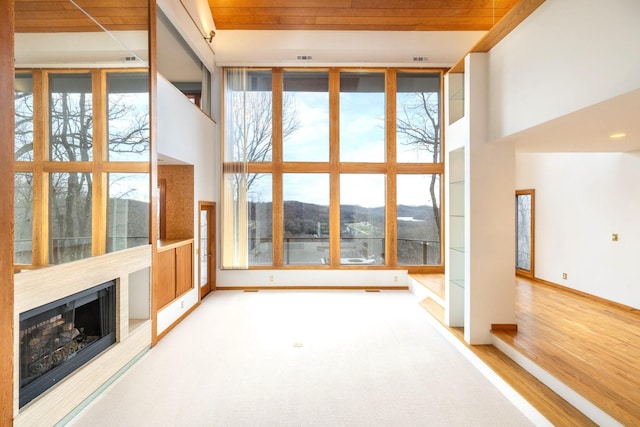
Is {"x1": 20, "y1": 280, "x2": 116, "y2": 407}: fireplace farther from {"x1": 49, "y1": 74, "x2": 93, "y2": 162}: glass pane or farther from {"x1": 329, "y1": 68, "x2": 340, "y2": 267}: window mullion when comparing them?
{"x1": 329, "y1": 68, "x2": 340, "y2": 267}: window mullion

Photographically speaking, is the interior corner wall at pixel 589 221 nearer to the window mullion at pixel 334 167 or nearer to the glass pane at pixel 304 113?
the window mullion at pixel 334 167

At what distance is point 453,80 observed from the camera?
395 centimetres

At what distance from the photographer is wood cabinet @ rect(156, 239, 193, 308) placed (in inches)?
161

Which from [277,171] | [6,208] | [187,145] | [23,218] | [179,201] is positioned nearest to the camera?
[6,208]

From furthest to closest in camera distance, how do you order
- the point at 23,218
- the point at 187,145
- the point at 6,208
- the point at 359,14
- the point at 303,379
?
the point at 359,14 → the point at 187,145 → the point at 303,379 → the point at 23,218 → the point at 6,208

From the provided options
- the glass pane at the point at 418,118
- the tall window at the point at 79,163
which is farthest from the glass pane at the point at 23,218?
the glass pane at the point at 418,118

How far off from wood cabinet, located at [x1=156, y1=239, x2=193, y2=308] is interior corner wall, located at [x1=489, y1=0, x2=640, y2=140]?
443 cm

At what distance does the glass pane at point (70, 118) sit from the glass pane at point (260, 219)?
3.76 m

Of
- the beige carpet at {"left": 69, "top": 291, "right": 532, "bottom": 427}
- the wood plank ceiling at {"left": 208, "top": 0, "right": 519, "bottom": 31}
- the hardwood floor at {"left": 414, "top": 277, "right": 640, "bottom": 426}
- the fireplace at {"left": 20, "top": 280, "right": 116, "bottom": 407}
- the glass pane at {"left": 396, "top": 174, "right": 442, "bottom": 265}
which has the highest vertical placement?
the wood plank ceiling at {"left": 208, "top": 0, "right": 519, "bottom": 31}

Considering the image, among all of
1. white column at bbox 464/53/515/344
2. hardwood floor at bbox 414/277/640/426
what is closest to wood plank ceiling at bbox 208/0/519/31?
white column at bbox 464/53/515/344

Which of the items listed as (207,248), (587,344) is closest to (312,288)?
(207,248)

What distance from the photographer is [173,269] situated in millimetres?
4445

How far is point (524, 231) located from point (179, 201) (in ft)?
22.8

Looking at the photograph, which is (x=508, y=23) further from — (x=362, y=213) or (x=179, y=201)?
(x=179, y=201)
